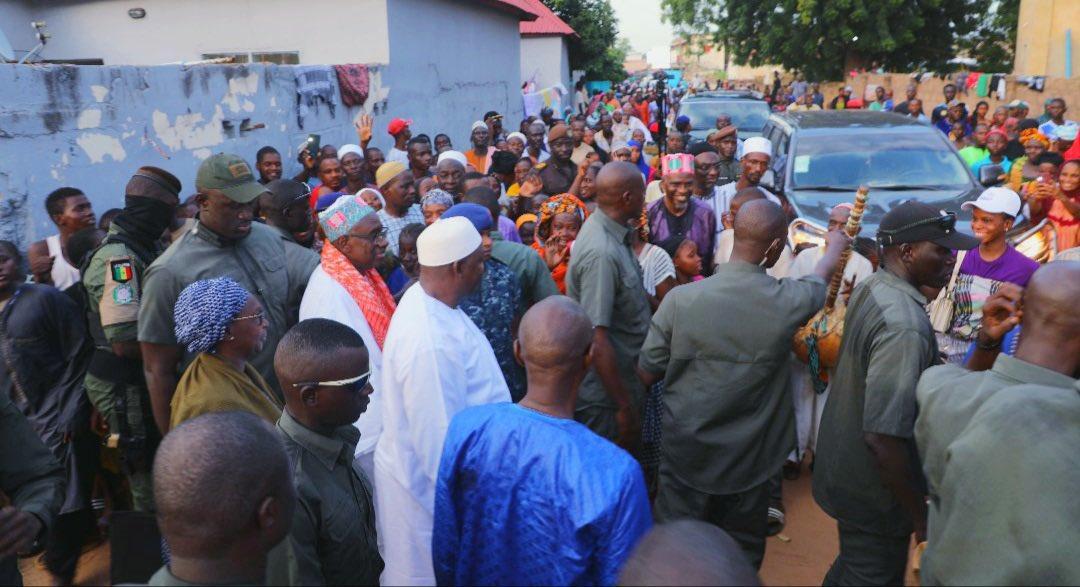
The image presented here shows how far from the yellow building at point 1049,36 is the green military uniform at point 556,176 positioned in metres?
18.3

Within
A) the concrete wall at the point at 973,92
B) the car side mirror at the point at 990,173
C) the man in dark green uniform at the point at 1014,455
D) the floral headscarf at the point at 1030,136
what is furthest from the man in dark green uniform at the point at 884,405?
the concrete wall at the point at 973,92

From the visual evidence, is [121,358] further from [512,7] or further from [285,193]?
[512,7]

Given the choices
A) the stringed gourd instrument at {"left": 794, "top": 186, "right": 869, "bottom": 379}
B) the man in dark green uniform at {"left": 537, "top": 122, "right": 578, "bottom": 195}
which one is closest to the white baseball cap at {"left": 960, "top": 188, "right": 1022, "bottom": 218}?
the stringed gourd instrument at {"left": 794, "top": 186, "right": 869, "bottom": 379}

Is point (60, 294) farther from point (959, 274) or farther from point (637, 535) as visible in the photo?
point (959, 274)

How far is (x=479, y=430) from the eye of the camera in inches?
90.0

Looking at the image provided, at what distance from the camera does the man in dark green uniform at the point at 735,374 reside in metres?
3.18

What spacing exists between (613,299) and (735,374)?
2.55 ft

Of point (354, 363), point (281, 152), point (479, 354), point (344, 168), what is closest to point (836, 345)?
point (479, 354)

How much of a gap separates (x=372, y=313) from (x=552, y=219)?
1.96 m

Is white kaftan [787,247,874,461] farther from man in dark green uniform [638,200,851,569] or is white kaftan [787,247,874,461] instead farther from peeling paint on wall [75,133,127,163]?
peeling paint on wall [75,133,127,163]

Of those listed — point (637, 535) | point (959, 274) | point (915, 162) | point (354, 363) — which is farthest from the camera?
point (915, 162)

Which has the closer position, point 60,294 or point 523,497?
point 523,497

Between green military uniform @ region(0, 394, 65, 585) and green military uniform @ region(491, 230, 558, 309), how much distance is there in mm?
2266

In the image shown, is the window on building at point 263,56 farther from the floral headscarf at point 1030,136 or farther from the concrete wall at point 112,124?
the floral headscarf at point 1030,136
